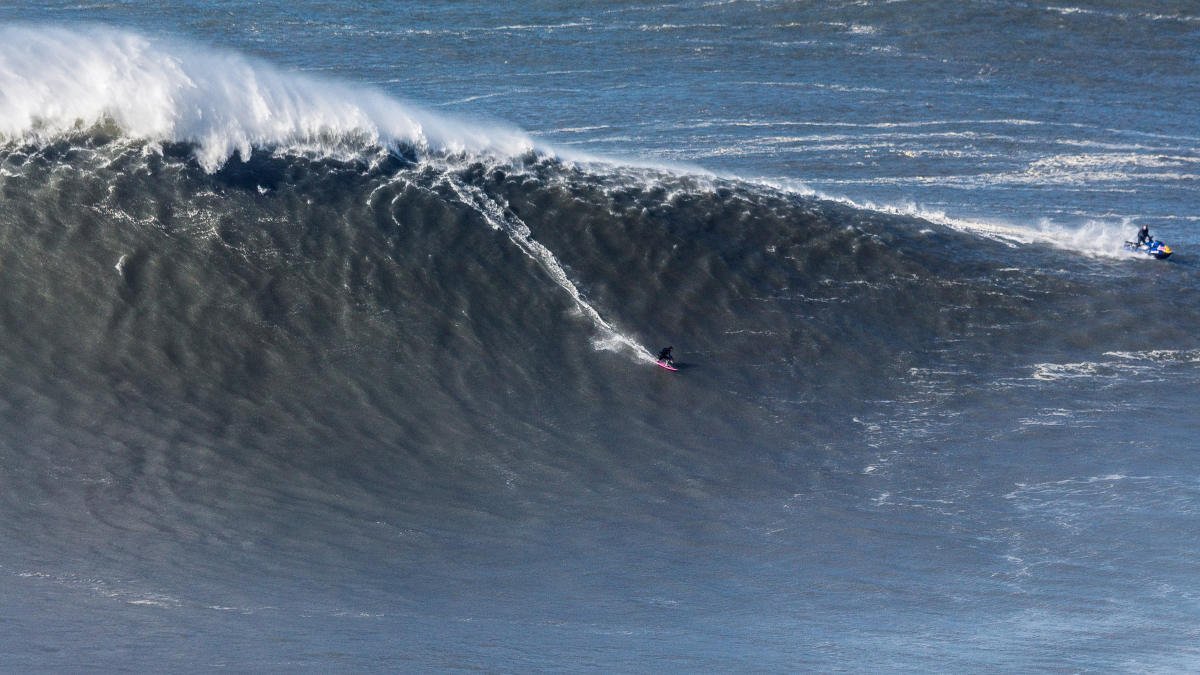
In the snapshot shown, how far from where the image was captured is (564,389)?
25250 millimetres

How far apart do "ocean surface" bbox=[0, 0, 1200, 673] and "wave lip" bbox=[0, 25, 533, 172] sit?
113 mm

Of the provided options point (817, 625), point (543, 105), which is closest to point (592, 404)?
point (817, 625)

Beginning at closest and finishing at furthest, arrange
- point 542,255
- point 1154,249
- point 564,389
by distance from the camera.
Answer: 1. point 564,389
2. point 542,255
3. point 1154,249

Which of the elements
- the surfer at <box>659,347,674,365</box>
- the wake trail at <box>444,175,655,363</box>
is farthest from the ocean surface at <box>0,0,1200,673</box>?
the surfer at <box>659,347,674,365</box>

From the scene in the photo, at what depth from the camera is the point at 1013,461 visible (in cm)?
2359

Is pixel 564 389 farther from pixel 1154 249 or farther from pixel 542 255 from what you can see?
pixel 1154 249

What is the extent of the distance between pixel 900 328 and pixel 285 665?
17556 millimetres

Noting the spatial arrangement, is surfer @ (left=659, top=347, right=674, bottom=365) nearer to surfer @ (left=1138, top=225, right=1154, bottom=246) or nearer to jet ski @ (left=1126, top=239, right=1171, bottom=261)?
jet ski @ (left=1126, top=239, right=1171, bottom=261)

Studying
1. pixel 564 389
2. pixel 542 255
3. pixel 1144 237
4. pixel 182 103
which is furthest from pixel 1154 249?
pixel 182 103

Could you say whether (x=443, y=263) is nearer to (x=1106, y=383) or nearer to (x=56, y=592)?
(x=56, y=592)

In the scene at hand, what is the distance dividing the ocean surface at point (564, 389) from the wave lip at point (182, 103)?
113mm

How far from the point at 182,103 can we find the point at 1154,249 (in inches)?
1060

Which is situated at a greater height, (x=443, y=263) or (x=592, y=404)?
(x=443, y=263)

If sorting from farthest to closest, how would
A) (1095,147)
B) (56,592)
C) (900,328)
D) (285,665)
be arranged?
1. (1095,147)
2. (900,328)
3. (56,592)
4. (285,665)
